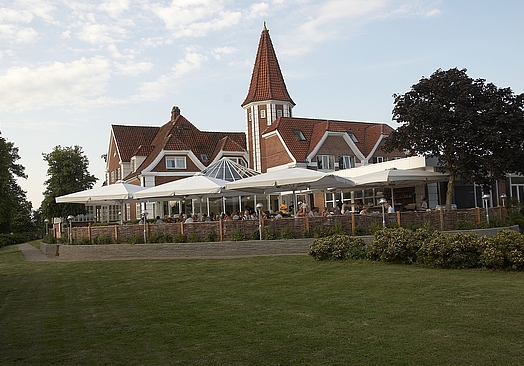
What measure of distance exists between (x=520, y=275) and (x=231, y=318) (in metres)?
7.23

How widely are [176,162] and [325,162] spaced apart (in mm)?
13093

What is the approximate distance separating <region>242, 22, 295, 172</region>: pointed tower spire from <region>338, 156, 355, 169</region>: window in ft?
24.6

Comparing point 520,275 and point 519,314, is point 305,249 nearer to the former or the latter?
point 520,275

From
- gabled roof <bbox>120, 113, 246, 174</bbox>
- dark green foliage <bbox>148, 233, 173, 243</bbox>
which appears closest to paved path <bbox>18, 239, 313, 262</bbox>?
dark green foliage <bbox>148, 233, 173, 243</bbox>

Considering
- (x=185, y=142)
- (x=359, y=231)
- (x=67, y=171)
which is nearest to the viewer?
(x=359, y=231)

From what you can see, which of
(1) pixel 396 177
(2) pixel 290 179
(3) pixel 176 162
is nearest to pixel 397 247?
(2) pixel 290 179

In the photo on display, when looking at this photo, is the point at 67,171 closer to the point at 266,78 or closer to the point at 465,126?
the point at 266,78

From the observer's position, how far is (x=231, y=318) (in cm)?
912

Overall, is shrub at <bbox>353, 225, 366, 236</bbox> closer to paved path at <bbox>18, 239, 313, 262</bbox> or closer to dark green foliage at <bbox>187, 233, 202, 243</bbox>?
paved path at <bbox>18, 239, 313, 262</bbox>

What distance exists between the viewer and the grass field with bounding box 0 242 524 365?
6930 millimetres

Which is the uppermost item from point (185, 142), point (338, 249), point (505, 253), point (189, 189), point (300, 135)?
point (185, 142)

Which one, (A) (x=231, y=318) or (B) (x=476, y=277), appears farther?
(B) (x=476, y=277)

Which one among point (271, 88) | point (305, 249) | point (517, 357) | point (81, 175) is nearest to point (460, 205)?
point (305, 249)

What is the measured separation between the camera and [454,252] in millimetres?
13781
